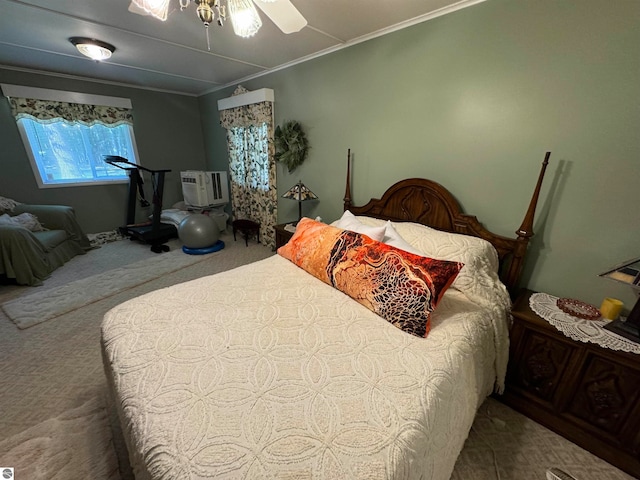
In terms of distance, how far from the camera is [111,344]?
1.09 m

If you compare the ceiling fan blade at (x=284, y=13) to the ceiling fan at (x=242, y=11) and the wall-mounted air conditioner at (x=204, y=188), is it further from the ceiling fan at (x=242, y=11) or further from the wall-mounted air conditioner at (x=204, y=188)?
the wall-mounted air conditioner at (x=204, y=188)

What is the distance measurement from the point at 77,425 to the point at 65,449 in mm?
130

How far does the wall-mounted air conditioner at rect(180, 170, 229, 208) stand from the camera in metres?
4.07

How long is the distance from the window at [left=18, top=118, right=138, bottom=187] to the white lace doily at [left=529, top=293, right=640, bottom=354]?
5.38 metres

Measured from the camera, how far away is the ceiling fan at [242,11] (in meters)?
1.07

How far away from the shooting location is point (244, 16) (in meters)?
1.21

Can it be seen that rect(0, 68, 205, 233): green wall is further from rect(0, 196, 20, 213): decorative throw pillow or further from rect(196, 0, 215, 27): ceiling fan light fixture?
rect(196, 0, 215, 27): ceiling fan light fixture

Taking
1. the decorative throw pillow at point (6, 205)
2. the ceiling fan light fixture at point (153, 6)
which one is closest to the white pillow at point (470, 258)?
the ceiling fan light fixture at point (153, 6)

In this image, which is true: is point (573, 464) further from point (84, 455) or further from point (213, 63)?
point (213, 63)

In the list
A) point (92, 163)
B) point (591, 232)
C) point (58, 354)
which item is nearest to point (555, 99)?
point (591, 232)

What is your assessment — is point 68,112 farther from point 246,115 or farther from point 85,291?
point 85,291

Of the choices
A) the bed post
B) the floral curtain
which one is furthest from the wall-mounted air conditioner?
the bed post

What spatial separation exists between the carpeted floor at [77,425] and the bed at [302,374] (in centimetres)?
27

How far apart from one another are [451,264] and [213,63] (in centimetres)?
324
